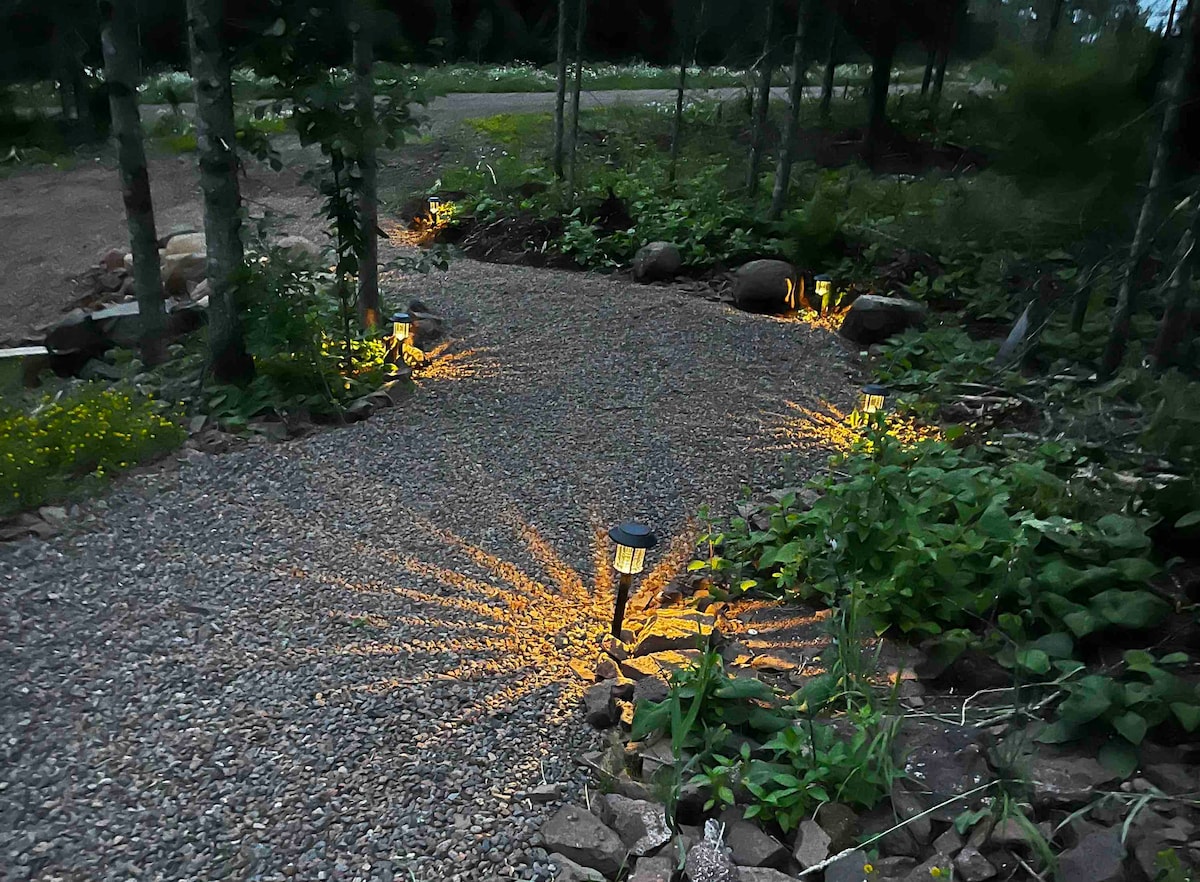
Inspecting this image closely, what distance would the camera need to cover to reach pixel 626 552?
325cm

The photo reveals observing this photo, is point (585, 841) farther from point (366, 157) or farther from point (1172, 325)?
point (366, 157)

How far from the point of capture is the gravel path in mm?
2330

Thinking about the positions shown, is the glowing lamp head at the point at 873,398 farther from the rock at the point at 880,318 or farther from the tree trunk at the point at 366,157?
the tree trunk at the point at 366,157

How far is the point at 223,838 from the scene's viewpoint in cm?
229

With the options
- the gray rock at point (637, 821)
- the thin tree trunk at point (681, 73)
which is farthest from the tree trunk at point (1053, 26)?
the thin tree trunk at point (681, 73)

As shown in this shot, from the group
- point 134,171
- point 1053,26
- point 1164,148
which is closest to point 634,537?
point 1164,148

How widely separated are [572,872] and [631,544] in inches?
48.7

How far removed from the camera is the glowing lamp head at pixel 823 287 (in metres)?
8.09

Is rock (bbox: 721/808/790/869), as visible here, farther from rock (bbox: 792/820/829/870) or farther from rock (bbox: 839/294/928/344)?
rock (bbox: 839/294/928/344)

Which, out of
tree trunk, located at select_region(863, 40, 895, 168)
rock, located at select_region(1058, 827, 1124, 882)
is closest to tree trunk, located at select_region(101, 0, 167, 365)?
rock, located at select_region(1058, 827, 1124, 882)

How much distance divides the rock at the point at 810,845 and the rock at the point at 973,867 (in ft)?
1.07

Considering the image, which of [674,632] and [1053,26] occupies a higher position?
[1053,26]

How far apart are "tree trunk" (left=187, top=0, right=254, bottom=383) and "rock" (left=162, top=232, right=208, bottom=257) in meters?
3.94

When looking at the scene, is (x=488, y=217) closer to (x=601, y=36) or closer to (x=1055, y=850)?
(x=601, y=36)
